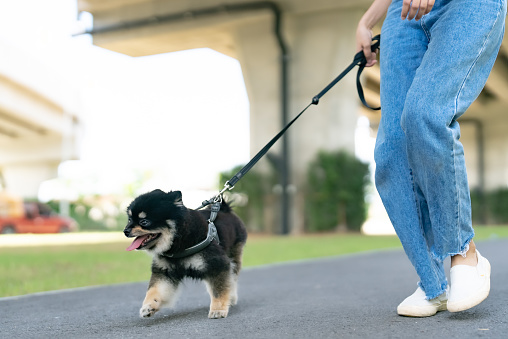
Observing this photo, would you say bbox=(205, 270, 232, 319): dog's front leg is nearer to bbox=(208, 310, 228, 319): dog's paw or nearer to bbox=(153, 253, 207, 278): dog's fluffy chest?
bbox=(208, 310, 228, 319): dog's paw

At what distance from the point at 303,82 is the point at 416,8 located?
14806mm

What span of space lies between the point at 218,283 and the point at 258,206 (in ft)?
46.8

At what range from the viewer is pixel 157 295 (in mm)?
2811

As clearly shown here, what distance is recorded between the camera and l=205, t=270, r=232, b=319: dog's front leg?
2841 millimetres

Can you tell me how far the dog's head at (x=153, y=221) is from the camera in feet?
8.85

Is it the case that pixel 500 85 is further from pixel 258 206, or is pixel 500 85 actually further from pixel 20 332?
pixel 20 332

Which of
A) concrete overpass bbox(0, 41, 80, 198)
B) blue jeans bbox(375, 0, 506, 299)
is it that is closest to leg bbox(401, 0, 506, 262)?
blue jeans bbox(375, 0, 506, 299)

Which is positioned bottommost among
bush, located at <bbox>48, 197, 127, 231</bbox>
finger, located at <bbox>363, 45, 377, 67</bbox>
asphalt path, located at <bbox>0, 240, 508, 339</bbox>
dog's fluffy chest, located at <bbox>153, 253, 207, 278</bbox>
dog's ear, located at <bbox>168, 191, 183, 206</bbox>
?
bush, located at <bbox>48, 197, 127, 231</bbox>

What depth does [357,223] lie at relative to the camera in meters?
17.2

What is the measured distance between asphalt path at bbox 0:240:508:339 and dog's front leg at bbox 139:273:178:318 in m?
0.06

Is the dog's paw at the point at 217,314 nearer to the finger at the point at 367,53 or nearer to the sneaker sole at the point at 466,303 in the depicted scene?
the sneaker sole at the point at 466,303

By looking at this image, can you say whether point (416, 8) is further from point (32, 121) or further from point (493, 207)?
point (32, 121)

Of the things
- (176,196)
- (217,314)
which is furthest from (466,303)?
(176,196)

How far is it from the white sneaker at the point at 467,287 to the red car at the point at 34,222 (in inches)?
880
